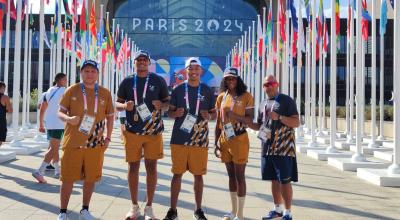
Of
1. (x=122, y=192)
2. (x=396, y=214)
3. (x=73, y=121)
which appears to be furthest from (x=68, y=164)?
(x=396, y=214)

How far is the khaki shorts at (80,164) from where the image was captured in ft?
18.6

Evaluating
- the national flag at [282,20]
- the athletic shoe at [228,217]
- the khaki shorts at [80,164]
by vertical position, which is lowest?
the athletic shoe at [228,217]

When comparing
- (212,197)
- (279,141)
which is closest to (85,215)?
(279,141)

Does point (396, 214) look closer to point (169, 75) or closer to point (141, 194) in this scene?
point (141, 194)

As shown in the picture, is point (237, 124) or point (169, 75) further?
point (169, 75)

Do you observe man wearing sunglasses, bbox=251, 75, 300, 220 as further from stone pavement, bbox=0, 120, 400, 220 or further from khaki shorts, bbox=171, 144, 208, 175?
khaki shorts, bbox=171, 144, 208, 175

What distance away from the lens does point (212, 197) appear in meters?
8.02

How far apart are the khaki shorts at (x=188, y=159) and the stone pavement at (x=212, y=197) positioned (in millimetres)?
704

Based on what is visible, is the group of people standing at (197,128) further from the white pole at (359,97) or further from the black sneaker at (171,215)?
the white pole at (359,97)

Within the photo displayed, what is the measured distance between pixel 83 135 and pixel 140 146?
767 mm

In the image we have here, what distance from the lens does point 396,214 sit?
6.86m

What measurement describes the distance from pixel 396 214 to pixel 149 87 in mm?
3755

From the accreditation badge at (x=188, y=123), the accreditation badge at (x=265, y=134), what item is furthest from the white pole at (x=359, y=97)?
the accreditation badge at (x=188, y=123)

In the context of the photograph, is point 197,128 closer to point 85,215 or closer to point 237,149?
point 237,149
